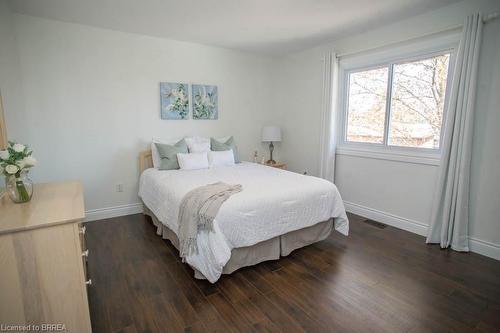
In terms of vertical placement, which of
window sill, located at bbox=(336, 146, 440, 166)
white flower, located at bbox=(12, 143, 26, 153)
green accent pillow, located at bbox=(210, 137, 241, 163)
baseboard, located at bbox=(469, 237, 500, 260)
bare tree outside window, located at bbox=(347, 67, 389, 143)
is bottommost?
baseboard, located at bbox=(469, 237, 500, 260)

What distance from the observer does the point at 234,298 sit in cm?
199

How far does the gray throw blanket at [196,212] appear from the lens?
2.06 metres

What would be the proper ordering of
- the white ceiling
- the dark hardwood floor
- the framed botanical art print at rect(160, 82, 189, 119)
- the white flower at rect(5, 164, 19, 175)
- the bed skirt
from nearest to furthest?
the white flower at rect(5, 164, 19, 175) → the dark hardwood floor → the bed skirt → the white ceiling → the framed botanical art print at rect(160, 82, 189, 119)

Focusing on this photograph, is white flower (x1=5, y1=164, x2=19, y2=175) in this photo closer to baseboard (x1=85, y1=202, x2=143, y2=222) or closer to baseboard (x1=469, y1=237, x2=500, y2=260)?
baseboard (x1=85, y1=202, x2=143, y2=222)

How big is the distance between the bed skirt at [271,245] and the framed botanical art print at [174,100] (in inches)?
68.3

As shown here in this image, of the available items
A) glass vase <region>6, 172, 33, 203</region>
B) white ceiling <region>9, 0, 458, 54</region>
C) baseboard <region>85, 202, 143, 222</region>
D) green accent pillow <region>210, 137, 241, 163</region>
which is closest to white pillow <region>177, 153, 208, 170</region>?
green accent pillow <region>210, 137, 241, 163</region>

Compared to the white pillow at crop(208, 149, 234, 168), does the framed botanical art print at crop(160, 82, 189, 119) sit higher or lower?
higher

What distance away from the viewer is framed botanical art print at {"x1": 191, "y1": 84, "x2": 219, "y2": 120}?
4085 mm

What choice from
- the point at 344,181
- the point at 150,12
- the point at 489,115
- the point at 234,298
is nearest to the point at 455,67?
the point at 489,115

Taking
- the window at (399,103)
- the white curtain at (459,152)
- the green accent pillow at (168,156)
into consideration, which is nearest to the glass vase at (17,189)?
the green accent pillow at (168,156)

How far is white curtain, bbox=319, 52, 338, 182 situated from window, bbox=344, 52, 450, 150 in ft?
0.80

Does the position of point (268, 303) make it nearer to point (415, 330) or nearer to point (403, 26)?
point (415, 330)

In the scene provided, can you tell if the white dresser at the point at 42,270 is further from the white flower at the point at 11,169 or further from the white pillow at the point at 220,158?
the white pillow at the point at 220,158

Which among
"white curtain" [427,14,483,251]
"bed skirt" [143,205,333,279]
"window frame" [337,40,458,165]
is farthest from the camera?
"window frame" [337,40,458,165]
